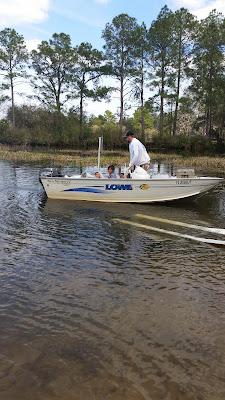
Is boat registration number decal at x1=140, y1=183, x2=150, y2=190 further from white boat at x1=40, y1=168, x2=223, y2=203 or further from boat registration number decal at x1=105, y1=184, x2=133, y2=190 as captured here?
boat registration number decal at x1=105, y1=184, x2=133, y2=190

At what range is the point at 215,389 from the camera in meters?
4.29

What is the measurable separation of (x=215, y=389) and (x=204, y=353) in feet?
2.27

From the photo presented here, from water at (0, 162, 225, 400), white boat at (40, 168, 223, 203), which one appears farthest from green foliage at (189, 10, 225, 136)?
water at (0, 162, 225, 400)

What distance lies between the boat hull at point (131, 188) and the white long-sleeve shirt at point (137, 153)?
0.68m

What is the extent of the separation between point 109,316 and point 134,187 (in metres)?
8.71

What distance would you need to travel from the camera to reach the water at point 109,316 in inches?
173

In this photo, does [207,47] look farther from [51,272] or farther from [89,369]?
[89,369]

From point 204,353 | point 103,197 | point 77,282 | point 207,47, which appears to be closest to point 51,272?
point 77,282

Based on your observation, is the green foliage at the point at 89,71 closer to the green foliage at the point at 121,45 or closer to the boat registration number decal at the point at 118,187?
the green foliage at the point at 121,45

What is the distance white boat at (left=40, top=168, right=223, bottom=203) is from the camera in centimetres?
1400

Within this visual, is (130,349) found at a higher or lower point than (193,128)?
lower

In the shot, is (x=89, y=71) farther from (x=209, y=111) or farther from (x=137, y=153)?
(x=137, y=153)

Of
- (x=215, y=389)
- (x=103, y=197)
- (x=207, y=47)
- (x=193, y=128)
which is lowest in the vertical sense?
(x=215, y=389)

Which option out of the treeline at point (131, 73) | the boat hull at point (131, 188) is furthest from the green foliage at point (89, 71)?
the boat hull at point (131, 188)
